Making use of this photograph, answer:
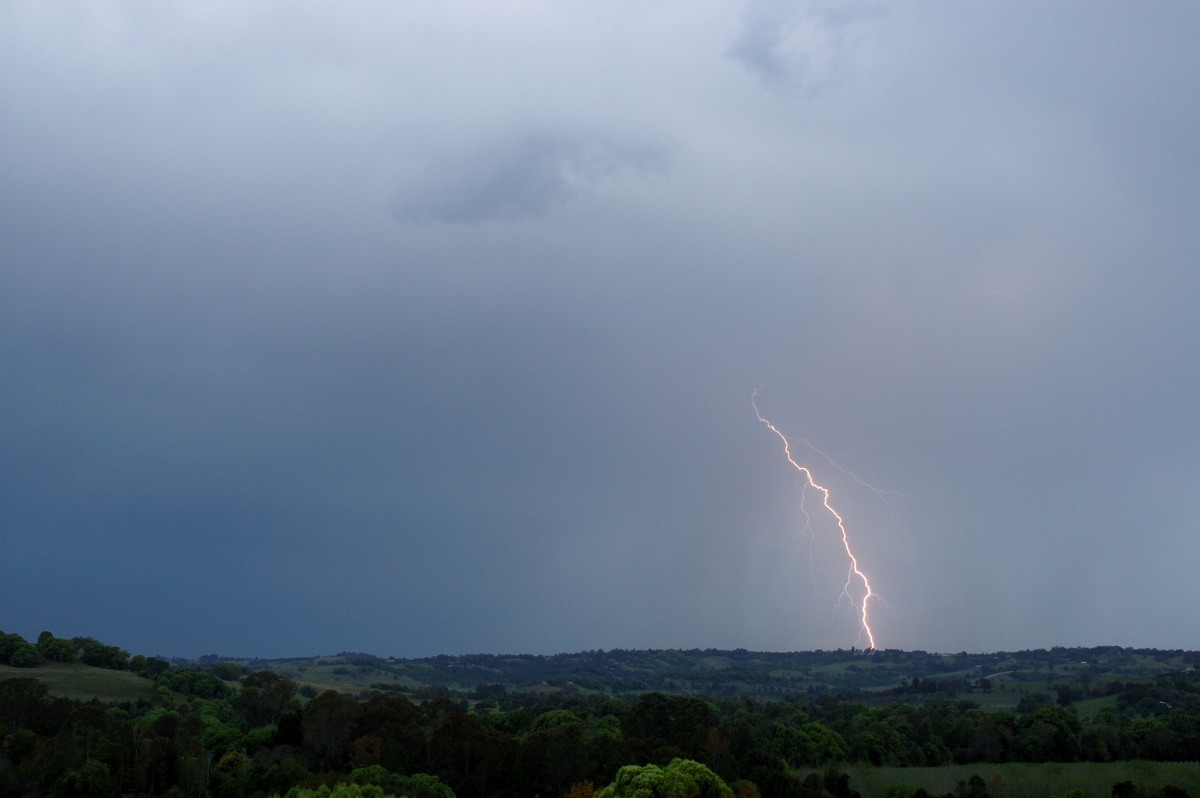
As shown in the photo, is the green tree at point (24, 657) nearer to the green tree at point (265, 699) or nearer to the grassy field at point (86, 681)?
the grassy field at point (86, 681)

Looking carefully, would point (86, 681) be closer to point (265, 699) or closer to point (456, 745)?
point (265, 699)

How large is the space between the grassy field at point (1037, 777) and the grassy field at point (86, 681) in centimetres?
6507

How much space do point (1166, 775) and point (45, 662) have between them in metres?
97.5

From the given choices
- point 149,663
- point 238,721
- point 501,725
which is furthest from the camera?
point 149,663

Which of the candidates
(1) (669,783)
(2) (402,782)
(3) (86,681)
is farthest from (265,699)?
(1) (669,783)

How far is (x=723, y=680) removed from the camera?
617ft

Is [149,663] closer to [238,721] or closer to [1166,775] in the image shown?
[238,721]

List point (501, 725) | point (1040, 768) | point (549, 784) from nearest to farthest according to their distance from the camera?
point (549, 784), point (1040, 768), point (501, 725)

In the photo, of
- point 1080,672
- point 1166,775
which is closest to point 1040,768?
point 1166,775

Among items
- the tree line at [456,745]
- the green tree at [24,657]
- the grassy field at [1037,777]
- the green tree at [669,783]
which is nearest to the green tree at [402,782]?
the tree line at [456,745]

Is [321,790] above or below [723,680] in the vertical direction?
above

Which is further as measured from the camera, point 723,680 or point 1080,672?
point 723,680

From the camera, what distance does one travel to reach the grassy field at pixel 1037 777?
4588 centimetres

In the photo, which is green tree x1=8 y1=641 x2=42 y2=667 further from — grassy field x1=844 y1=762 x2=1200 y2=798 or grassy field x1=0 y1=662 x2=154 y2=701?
grassy field x1=844 y1=762 x2=1200 y2=798
